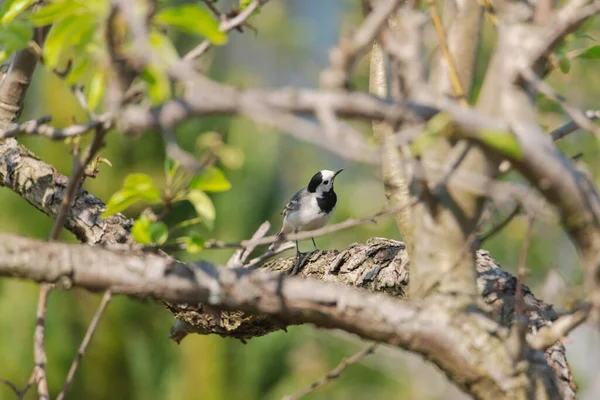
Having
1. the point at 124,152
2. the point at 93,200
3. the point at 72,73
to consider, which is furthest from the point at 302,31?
the point at 72,73

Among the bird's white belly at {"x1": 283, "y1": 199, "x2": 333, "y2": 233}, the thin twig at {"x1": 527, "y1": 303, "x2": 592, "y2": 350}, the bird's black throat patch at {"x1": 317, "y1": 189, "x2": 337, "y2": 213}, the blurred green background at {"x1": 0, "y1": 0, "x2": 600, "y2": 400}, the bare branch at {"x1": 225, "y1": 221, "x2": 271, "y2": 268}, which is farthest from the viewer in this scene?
the blurred green background at {"x1": 0, "y1": 0, "x2": 600, "y2": 400}

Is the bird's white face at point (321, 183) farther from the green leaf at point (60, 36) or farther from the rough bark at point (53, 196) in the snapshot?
the green leaf at point (60, 36)

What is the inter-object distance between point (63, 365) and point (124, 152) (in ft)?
5.72

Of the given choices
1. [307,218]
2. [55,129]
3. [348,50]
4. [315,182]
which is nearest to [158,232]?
[55,129]

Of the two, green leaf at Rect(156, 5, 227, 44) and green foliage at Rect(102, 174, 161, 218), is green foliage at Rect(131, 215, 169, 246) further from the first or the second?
green leaf at Rect(156, 5, 227, 44)

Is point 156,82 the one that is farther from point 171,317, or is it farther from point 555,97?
point 171,317

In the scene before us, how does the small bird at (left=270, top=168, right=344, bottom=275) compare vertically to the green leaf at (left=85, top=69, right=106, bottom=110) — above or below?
below

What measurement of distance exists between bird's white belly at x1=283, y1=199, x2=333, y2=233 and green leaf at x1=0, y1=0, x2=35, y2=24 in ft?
10.7

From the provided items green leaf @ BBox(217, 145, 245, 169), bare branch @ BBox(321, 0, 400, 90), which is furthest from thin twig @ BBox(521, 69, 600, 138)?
green leaf @ BBox(217, 145, 245, 169)

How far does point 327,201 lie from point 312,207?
171 millimetres

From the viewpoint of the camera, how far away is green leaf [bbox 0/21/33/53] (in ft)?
4.39

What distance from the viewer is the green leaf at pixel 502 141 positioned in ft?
3.80

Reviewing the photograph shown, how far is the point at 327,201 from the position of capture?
493 centimetres

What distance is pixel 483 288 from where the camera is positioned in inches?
80.7
